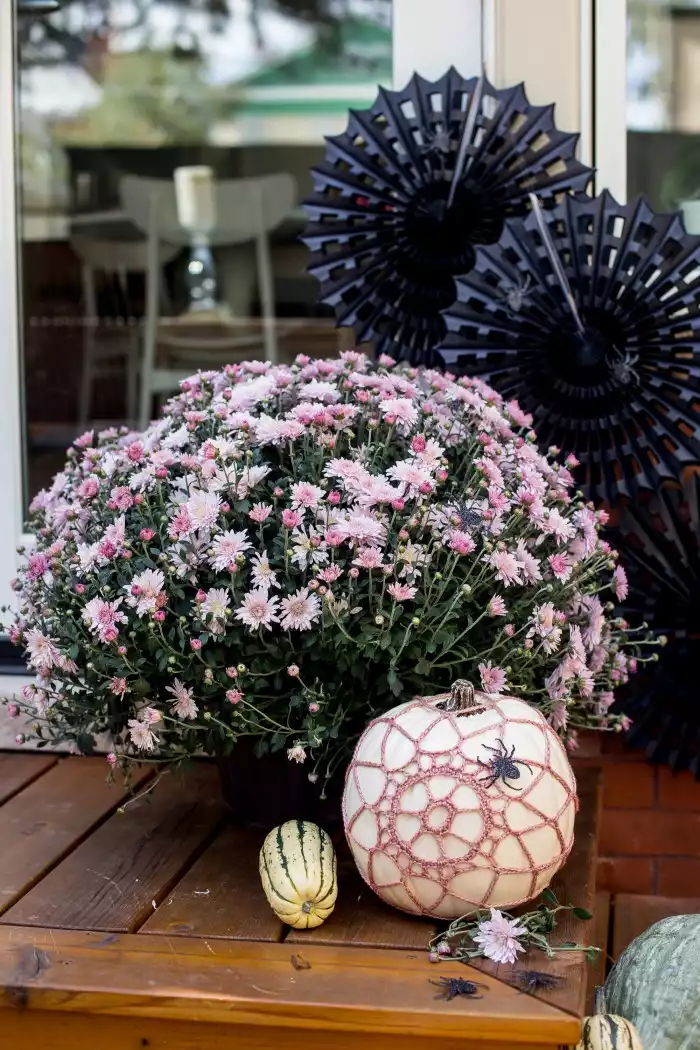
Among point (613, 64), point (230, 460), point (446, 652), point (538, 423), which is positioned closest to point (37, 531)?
point (230, 460)

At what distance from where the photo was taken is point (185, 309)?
4.48 metres

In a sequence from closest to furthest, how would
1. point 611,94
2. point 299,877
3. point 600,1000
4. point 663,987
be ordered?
1. point 299,877
2. point 663,987
3. point 600,1000
4. point 611,94

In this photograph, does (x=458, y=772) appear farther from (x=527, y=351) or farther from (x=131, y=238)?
(x=131, y=238)

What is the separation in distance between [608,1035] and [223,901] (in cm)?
45

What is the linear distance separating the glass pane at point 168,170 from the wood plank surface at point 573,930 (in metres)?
1.56

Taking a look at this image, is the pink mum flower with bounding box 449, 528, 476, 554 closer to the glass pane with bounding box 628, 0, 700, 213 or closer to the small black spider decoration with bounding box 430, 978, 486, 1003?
the small black spider decoration with bounding box 430, 978, 486, 1003

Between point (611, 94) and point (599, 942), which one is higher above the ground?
point (611, 94)

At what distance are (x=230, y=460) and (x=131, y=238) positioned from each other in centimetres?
351

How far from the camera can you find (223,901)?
1336mm

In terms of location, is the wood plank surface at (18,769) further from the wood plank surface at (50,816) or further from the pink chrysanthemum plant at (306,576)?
the pink chrysanthemum plant at (306,576)

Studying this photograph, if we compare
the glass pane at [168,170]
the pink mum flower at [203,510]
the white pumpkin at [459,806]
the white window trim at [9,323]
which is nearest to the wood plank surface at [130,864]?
the white pumpkin at [459,806]

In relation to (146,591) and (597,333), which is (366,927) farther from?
(597,333)

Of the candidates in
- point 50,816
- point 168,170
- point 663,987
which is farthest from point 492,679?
point 168,170

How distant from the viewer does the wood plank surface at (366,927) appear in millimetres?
1229
